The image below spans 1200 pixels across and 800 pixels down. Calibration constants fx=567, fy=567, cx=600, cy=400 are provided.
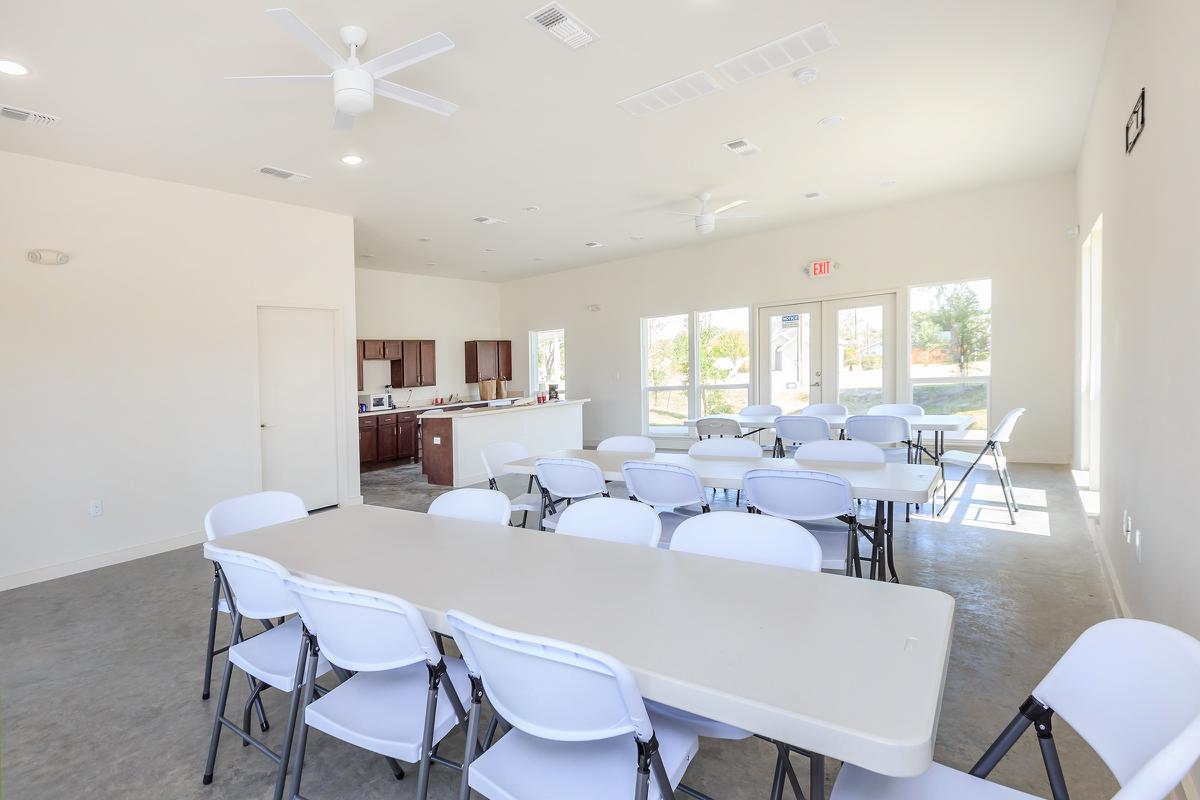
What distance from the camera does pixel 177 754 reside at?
7.14ft

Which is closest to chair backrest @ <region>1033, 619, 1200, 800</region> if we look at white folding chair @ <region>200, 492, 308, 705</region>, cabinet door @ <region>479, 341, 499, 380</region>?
white folding chair @ <region>200, 492, 308, 705</region>

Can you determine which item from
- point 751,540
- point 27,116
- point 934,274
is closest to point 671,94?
point 751,540

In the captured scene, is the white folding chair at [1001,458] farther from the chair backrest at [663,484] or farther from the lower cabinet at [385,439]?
the lower cabinet at [385,439]

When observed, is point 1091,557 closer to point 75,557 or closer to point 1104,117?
point 1104,117

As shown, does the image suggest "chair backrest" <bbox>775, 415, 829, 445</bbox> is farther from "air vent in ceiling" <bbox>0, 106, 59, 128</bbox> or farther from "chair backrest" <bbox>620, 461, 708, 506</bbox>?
"air vent in ceiling" <bbox>0, 106, 59, 128</bbox>

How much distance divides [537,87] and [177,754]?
12.9 feet

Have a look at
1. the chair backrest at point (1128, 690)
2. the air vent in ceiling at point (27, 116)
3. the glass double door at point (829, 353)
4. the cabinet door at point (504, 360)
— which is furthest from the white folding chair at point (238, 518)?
the cabinet door at point (504, 360)

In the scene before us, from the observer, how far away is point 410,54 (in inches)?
109

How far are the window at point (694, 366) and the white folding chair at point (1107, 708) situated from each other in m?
7.66

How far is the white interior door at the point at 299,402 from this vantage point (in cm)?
567

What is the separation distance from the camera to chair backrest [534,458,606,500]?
334 cm

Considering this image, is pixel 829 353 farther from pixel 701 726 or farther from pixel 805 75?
pixel 701 726

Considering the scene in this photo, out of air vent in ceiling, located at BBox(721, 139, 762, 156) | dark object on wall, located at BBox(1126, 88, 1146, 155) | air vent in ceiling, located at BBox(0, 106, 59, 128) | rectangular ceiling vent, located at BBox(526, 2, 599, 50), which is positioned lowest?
dark object on wall, located at BBox(1126, 88, 1146, 155)

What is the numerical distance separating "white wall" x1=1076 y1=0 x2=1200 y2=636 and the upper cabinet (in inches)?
357
